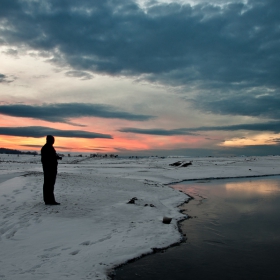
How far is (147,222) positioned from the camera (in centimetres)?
1076

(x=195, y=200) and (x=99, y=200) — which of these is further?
(x=195, y=200)

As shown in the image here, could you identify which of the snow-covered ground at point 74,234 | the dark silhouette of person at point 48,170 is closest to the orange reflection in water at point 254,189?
the snow-covered ground at point 74,234

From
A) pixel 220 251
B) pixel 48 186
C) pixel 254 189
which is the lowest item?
pixel 220 251

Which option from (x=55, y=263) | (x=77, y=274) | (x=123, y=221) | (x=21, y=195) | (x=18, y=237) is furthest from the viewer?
(x=21, y=195)

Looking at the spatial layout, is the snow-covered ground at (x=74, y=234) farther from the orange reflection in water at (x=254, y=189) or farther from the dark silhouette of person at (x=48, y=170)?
the orange reflection in water at (x=254, y=189)

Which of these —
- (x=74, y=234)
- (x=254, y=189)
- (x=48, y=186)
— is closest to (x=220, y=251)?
(x=74, y=234)

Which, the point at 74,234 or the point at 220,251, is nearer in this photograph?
the point at 220,251

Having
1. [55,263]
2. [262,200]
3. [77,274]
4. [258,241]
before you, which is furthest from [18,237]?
[262,200]

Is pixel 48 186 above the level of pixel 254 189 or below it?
above

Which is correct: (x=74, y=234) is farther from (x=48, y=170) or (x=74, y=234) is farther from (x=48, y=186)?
(x=48, y=170)

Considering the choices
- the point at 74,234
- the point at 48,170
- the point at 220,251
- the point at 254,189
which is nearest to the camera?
the point at 220,251

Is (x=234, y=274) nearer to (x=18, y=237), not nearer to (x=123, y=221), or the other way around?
(x=123, y=221)

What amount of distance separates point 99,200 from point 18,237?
607 cm

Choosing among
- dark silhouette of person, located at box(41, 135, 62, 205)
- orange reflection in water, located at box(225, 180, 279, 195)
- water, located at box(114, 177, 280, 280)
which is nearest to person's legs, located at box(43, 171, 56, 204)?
dark silhouette of person, located at box(41, 135, 62, 205)
